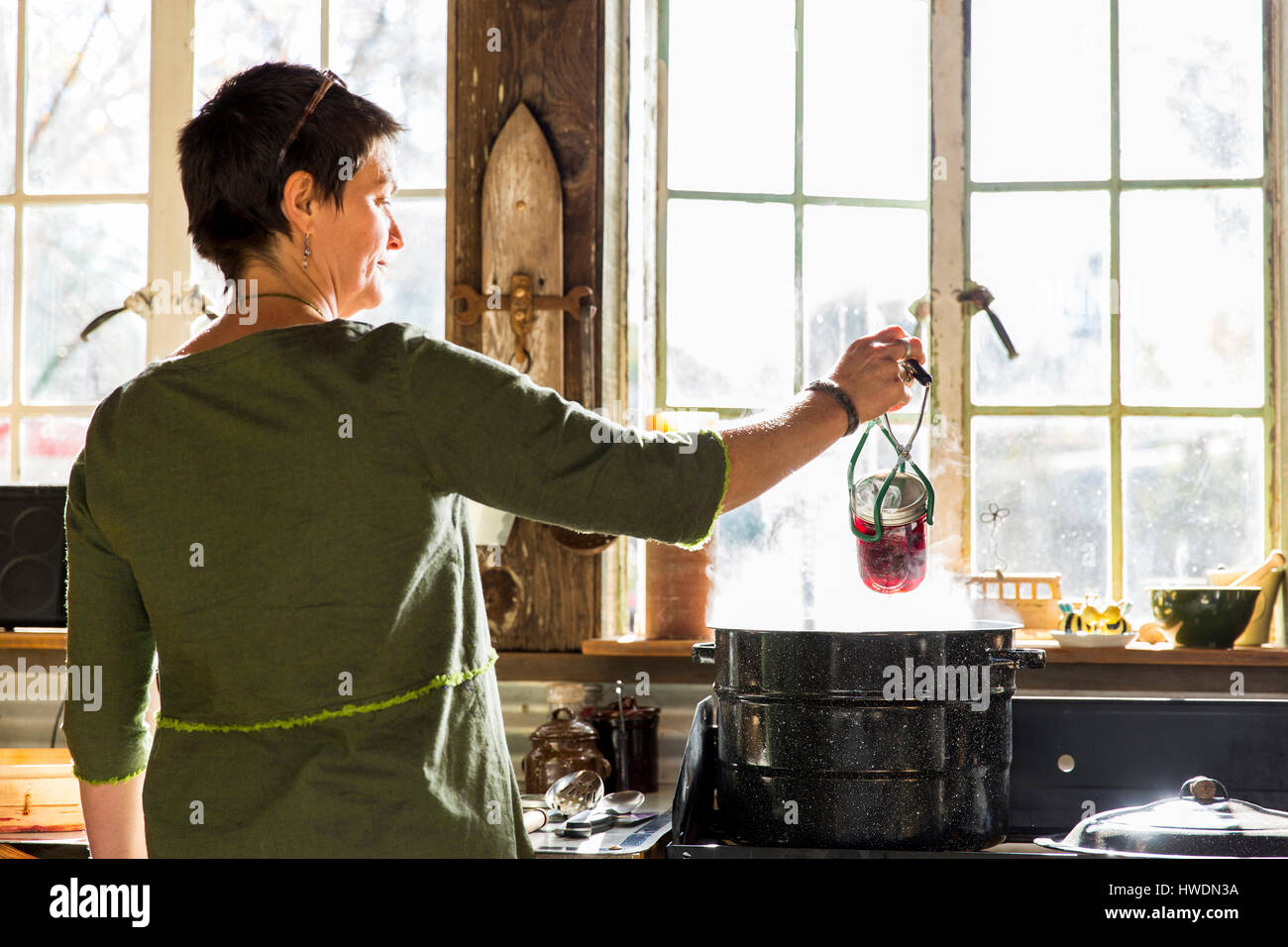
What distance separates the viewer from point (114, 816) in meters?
1.15

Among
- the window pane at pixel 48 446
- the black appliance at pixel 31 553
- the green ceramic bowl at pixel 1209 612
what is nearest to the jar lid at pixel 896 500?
the green ceramic bowl at pixel 1209 612

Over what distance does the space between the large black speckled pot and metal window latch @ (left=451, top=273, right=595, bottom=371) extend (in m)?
1.11

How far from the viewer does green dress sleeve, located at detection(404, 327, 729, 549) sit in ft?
3.07

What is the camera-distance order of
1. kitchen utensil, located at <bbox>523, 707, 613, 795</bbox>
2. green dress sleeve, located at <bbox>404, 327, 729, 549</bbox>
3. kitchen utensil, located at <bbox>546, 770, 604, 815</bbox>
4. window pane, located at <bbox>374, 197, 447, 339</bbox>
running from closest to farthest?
green dress sleeve, located at <bbox>404, 327, 729, 549</bbox>, kitchen utensil, located at <bbox>546, 770, 604, 815</bbox>, kitchen utensil, located at <bbox>523, 707, 613, 795</bbox>, window pane, located at <bbox>374, 197, 447, 339</bbox>

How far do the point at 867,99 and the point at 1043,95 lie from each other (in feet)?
1.26

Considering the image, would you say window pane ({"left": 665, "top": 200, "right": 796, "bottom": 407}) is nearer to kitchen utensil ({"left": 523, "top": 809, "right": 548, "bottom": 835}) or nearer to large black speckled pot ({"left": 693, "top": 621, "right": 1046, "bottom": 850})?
kitchen utensil ({"left": 523, "top": 809, "right": 548, "bottom": 835})

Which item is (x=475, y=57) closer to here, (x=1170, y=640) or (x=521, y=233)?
(x=521, y=233)

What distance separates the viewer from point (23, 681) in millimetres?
2533

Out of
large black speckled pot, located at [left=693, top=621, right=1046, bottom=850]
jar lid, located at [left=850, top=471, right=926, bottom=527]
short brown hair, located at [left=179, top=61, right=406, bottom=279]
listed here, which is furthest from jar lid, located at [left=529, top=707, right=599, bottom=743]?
short brown hair, located at [left=179, top=61, right=406, bottom=279]

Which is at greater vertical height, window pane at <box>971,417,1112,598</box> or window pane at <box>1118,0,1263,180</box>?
window pane at <box>1118,0,1263,180</box>

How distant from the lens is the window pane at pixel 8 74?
9.18 feet

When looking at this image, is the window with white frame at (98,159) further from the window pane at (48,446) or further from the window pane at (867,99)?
the window pane at (867,99)
